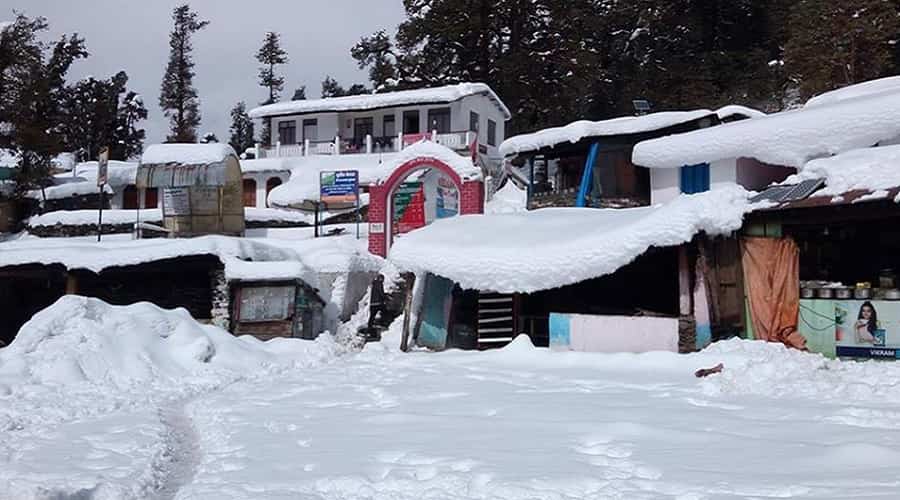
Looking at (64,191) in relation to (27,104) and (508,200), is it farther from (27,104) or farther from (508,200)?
(508,200)

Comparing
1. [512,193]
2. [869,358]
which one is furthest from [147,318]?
[512,193]

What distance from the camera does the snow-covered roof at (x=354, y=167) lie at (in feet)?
74.1

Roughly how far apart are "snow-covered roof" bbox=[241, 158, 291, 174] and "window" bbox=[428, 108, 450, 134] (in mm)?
7250

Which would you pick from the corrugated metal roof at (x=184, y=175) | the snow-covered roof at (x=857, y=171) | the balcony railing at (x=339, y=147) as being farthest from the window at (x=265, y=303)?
the balcony railing at (x=339, y=147)

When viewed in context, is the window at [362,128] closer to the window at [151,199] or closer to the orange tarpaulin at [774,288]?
the window at [151,199]

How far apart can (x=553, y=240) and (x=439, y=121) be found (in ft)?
75.8

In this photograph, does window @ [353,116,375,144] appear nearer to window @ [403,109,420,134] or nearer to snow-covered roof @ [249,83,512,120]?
snow-covered roof @ [249,83,512,120]

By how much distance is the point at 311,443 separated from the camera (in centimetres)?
883

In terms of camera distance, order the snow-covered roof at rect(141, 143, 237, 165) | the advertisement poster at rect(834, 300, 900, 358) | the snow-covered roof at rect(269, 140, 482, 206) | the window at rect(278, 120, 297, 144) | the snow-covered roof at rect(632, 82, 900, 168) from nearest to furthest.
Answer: the advertisement poster at rect(834, 300, 900, 358), the snow-covered roof at rect(632, 82, 900, 168), the snow-covered roof at rect(269, 140, 482, 206), the snow-covered roof at rect(141, 143, 237, 165), the window at rect(278, 120, 297, 144)

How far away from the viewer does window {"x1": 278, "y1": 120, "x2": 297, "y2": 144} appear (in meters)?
41.5

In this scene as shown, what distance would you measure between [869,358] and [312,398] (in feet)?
29.1

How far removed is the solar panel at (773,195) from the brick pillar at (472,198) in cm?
886

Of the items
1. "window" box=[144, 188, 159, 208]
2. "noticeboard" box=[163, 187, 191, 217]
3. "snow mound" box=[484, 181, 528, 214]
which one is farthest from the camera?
"window" box=[144, 188, 159, 208]

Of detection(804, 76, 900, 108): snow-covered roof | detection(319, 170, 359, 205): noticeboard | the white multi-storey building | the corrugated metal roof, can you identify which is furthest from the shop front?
the white multi-storey building
